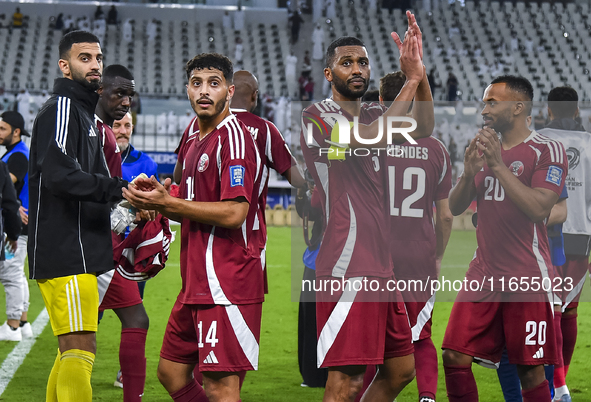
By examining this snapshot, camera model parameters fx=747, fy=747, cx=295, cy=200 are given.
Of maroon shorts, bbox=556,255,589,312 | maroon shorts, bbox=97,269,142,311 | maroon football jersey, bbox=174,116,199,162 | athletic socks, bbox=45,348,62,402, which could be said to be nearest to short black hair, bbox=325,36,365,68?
maroon football jersey, bbox=174,116,199,162

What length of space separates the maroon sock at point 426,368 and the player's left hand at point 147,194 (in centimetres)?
204

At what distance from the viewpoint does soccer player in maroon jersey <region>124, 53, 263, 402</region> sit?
319 centimetres

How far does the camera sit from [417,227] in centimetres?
443

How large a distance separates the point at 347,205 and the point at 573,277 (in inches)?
94.7

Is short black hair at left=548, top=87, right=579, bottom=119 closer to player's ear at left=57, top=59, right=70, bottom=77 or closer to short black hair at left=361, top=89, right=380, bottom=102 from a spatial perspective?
short black hair at left=361, top=89, right=380, bottom=102

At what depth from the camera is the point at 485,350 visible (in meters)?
3.81

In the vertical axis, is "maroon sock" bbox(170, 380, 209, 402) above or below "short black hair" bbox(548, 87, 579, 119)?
below

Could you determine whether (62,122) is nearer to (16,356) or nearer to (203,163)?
(203,163)

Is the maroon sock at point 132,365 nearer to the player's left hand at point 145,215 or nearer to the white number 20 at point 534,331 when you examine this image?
the player's left hand at point 145,215

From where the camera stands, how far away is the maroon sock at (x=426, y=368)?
435 centimetres

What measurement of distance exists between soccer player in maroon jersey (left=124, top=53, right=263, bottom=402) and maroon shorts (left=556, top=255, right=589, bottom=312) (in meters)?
2.63

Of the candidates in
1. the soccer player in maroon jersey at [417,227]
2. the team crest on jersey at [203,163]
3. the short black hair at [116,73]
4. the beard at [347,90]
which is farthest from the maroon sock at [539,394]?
the short black hair at [116,73]

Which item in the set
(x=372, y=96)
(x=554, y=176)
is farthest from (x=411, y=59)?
(x=372, y=96)

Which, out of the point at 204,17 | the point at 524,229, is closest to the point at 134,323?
the point at 524,229
